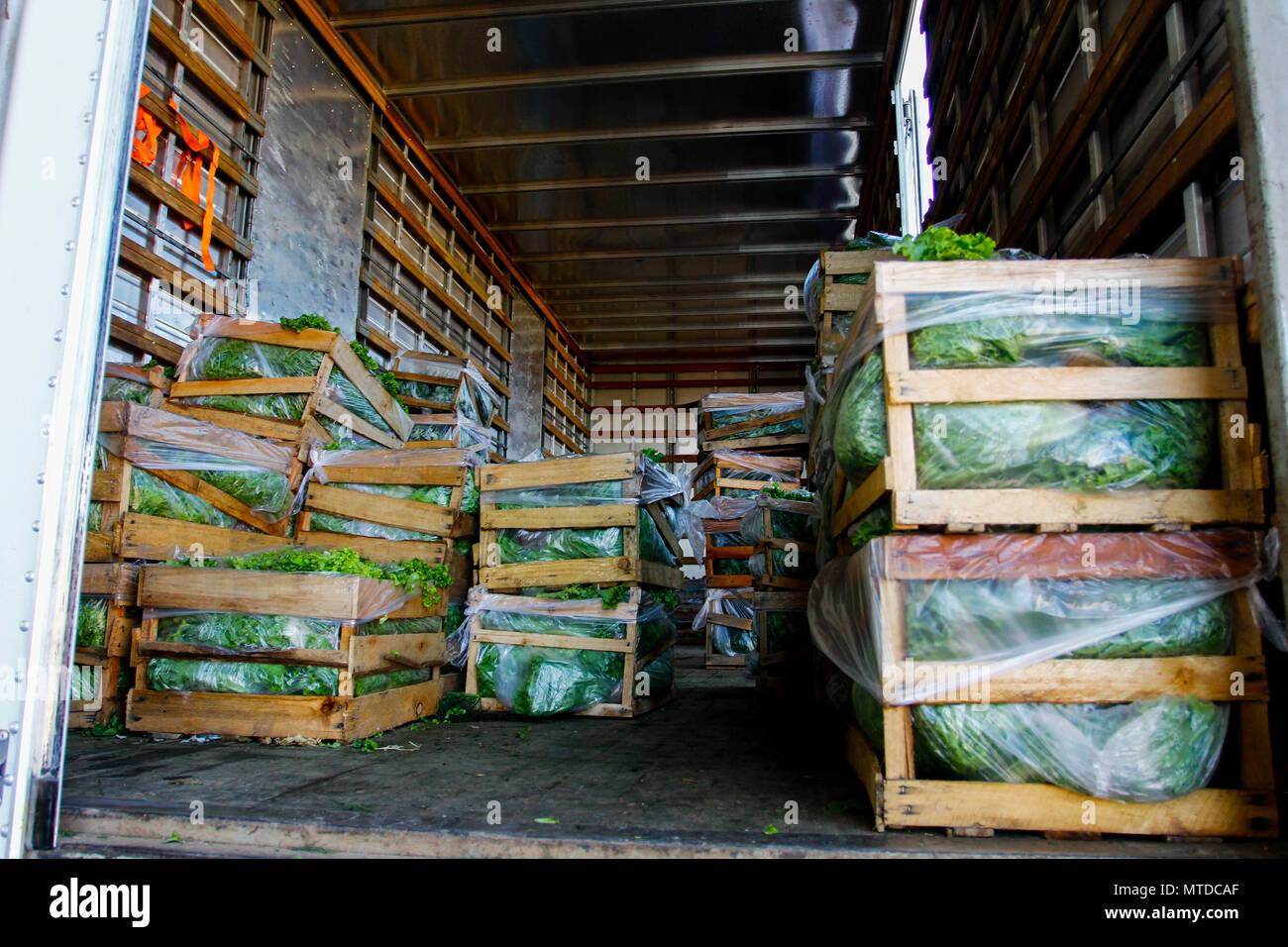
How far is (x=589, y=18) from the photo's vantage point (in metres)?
9.36

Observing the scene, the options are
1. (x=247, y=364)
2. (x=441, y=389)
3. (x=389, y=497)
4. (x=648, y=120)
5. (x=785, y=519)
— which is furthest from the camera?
(x=648, y=120)

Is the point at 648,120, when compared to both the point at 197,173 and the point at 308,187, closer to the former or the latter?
the point at 308,187

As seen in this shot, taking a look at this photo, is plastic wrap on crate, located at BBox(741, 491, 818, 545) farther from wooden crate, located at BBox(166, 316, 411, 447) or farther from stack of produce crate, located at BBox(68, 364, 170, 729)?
stack of produce crate, located at BBox(68, 364, 170, 729)

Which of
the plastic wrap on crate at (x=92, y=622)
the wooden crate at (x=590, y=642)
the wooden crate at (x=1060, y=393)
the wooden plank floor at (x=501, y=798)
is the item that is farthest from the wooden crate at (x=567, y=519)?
the wooden crate at (x=1060, y=393)

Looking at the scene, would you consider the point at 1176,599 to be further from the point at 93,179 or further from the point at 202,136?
the point at 202,136

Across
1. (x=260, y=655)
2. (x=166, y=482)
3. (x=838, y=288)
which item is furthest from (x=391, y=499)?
(x=838, y=288)

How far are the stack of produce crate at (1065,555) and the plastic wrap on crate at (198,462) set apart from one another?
434 centimetres

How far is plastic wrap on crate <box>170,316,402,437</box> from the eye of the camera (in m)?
6.07

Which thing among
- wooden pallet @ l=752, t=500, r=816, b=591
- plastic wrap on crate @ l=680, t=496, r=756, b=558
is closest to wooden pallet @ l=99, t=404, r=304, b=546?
wooden pallet @ l=752, t=500, r=816, b=591

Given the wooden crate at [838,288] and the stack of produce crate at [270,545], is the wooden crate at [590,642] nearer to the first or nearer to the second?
the stack of produce crate at [270,545]

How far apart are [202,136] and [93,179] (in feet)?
17.4

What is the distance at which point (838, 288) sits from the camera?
521 centimetres

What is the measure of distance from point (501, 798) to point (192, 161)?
6.69 m

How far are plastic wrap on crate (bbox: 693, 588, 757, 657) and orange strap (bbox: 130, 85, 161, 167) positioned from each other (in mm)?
6582
